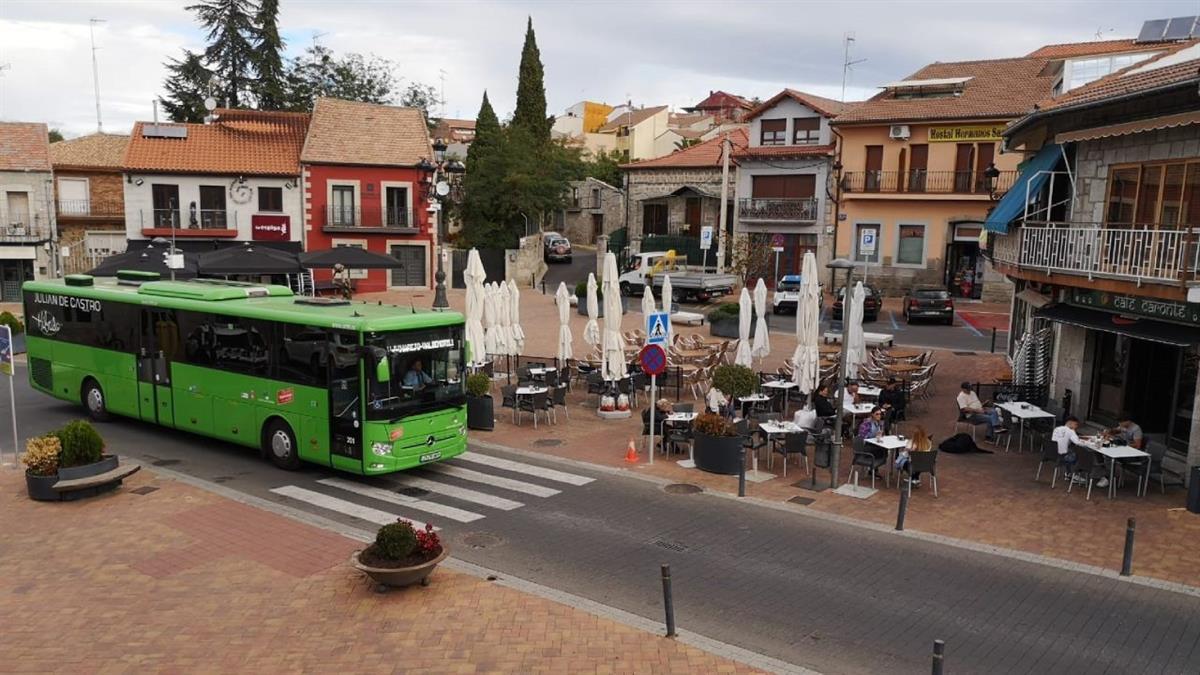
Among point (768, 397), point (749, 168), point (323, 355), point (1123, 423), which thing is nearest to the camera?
point (323, 355)

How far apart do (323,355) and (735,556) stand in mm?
6944

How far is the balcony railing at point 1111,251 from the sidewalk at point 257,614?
9666mm

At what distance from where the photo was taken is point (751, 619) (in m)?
9.26

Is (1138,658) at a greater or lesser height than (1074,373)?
lesser

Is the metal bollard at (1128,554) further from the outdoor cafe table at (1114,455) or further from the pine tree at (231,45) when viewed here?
the pine tree at (231,45)

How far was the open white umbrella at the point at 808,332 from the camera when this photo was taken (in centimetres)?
1633

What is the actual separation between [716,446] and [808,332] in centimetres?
338

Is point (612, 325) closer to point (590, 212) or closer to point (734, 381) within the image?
point (734, 381)

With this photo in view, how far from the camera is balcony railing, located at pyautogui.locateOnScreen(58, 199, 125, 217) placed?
136 ft

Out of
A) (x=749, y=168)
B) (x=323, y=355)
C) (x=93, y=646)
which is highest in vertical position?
(x=749, y=168)

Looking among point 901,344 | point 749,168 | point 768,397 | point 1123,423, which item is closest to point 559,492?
point 768,397

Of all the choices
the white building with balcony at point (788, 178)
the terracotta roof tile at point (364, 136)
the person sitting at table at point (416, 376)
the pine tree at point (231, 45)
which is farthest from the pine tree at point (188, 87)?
the person sitting at table at point (416, 376)

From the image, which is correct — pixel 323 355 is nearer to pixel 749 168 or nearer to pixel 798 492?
pixel 798 492

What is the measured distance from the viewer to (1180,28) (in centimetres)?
1977
